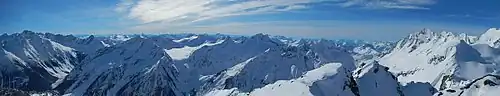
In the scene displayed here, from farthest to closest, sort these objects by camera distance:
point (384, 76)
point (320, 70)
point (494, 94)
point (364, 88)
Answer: point (384, 76), point (364, 88), point (320, 70), point (494, 94)

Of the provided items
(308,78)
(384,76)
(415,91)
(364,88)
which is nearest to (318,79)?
(308,78)

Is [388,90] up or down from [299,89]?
down

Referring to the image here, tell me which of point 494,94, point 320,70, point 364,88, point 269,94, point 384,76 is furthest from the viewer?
point 384,76

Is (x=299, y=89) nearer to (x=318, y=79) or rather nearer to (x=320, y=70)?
(x=318, y=79)

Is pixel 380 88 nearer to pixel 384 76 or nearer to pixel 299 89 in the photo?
pixel 384 76

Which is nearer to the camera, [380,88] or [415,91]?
[380,88]

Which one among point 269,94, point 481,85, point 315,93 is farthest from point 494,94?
point 269,94

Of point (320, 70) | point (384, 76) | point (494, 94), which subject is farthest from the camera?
point (384, 76)

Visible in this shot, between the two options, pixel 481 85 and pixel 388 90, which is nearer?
pixel 481 85

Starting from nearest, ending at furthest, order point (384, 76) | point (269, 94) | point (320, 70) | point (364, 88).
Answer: point (269, 94) → point (320, 70) → point (364, 88) → point (384, 76)
